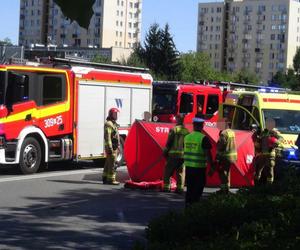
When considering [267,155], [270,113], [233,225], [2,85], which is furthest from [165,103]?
[233,225]

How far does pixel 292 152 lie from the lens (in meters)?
14.9

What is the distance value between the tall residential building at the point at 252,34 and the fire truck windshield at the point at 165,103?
116120 millimetres

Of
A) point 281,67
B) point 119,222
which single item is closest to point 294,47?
point 281,67

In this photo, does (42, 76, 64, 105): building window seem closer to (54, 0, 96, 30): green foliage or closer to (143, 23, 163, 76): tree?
(54, 0, 96, 30): green foliage

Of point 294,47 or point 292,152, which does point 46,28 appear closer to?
point 292,152

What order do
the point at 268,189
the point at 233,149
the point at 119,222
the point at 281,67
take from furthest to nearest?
the point at 281,67
the point at 233,149
the point at 119,222
the point at 268,189

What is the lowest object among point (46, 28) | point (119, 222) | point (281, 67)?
point (119, 222)

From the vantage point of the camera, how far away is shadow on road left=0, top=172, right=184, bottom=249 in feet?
25.9

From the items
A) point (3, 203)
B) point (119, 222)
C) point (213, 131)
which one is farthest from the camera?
point (213, 131)

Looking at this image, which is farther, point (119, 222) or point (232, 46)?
point (232, 46)

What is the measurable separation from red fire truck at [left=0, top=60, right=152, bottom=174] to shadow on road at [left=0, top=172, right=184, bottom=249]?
113 inches

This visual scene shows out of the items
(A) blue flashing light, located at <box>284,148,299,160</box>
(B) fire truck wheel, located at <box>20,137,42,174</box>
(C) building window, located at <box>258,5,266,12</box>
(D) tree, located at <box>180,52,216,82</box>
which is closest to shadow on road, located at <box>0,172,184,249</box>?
(B) fire truck wheel, located at <box>20,137,42,174</box>

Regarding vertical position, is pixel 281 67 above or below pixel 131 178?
above

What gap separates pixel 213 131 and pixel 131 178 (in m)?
2.15
